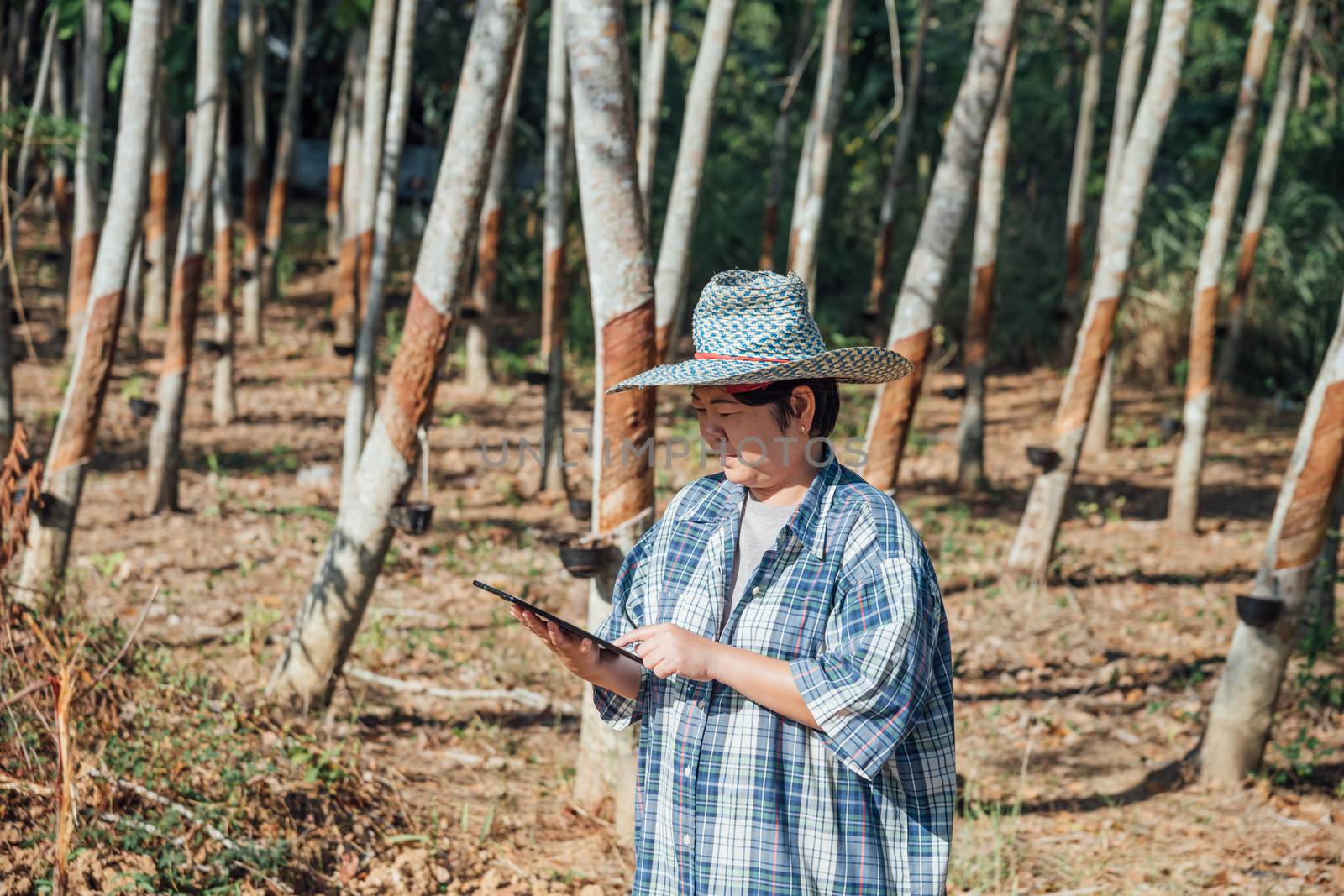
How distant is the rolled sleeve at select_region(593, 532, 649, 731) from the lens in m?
2.49

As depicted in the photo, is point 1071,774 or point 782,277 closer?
point 782,277

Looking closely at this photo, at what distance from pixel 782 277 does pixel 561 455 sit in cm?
733

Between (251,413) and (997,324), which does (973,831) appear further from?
(997,324)

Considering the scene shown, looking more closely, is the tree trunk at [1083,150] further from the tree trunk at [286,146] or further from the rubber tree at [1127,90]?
the tree trunk at [286,146]

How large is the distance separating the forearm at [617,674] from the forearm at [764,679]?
322 mm

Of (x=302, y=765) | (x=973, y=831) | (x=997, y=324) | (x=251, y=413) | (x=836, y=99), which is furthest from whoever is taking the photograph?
(x=997, y=324)

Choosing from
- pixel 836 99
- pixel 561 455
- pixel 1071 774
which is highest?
pixel 836 99

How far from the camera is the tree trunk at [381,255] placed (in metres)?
7.80

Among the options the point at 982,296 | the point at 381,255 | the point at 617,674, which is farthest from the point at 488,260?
the point at 617,674

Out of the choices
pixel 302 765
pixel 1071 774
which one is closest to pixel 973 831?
pixel 1071 774

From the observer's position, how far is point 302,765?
14.4 feet

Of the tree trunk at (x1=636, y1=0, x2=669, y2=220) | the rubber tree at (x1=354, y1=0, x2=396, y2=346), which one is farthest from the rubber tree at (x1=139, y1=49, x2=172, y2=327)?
the tree trunk at (x1=636, y1=0, x2=669, y2=220)

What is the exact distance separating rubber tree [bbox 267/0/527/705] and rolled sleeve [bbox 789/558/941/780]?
9.75ft

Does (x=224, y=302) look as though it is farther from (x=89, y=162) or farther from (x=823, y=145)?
(x=823, y=145)
